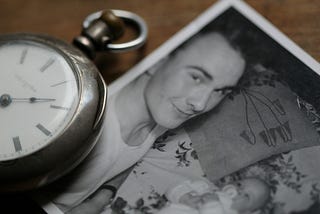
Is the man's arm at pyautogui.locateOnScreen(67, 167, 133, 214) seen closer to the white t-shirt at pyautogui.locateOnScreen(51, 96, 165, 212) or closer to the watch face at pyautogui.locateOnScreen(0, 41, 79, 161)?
the white t-shirt at pyautogui.locateOnScreen(51, 96, 165, 212)

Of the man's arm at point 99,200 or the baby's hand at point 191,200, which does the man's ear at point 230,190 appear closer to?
the baby's hand at point 191,200

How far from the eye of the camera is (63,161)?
2.21ft

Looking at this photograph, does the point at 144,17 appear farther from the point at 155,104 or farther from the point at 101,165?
the point at 101,165

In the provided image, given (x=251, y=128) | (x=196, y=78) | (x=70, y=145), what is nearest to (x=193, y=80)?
(x=196, y=78)

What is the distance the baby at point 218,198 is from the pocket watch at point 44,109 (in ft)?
0.48

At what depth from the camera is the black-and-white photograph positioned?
70 cm

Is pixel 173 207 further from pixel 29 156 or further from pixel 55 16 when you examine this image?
pixel 55 16

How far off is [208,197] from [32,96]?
29cm

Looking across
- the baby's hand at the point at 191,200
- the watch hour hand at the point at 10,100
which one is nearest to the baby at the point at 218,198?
the baby's hand at the point at 191,200

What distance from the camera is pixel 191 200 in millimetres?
699

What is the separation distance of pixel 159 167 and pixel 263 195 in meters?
0.16

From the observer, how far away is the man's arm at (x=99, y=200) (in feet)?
2.36

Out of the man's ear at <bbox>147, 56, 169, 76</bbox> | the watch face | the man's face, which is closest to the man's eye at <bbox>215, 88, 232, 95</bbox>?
the man's face

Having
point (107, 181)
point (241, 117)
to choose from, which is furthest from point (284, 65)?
point (107, 181)
